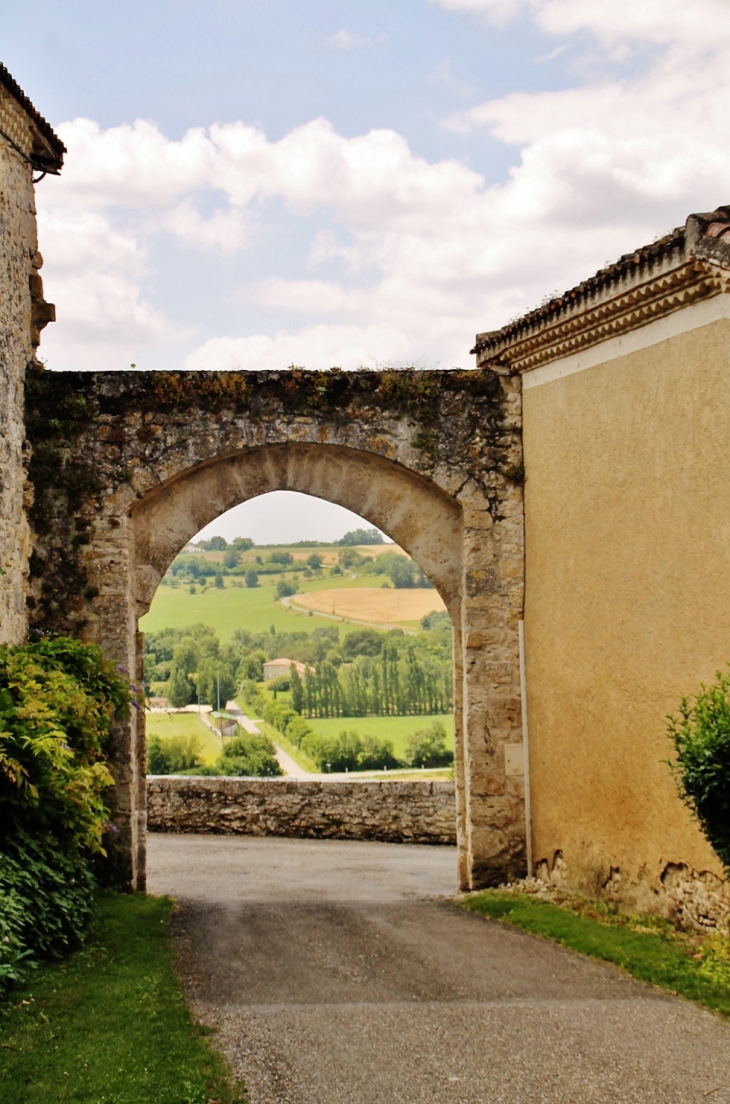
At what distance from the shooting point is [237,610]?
173ft

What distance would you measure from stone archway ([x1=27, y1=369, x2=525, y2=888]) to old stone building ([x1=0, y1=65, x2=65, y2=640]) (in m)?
0.29

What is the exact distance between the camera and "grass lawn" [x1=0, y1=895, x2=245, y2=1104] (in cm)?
420

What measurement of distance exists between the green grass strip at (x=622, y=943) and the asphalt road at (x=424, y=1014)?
0.15m

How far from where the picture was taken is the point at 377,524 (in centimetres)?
960

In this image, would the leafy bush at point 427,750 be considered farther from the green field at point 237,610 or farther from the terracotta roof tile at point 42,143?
the terracotta roof tile at point 42,143

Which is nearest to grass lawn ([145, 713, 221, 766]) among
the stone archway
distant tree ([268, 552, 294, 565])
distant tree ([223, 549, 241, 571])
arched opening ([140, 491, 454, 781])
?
arched opening ([140, 491, 454, 781])

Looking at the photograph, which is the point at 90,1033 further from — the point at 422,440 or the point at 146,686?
the point at 422,440

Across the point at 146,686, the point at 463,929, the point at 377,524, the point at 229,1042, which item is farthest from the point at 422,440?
the point at 229,1042

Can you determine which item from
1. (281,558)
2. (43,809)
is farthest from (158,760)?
(281,558)

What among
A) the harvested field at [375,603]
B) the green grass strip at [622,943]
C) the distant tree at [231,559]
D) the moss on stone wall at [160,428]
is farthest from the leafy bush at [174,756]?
the distant tree at [231,559]

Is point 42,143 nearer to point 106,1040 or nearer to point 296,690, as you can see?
point 106,1040

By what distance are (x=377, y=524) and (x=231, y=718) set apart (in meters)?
24.5

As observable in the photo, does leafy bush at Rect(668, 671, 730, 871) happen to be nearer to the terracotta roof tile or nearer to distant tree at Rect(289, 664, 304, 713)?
the terracotta roof tile

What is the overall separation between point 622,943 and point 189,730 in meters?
25.9
